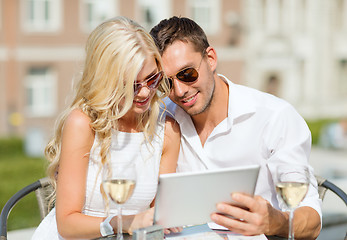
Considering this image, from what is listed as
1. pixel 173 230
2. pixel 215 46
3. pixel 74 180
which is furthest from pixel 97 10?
pixel 173 230

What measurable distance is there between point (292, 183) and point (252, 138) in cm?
91

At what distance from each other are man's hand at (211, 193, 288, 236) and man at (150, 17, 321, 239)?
0.56 m

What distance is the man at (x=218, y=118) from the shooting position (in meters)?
2.56

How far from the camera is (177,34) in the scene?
2.62m

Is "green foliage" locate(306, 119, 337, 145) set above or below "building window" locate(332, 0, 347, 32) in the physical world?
below

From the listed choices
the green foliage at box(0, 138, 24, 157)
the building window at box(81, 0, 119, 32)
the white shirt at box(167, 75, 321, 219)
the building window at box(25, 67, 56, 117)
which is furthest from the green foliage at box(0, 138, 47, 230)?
the building window at box(81, 0, 119, 32)

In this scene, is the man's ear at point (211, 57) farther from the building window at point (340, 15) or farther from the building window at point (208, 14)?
the building window at point (340, 15)

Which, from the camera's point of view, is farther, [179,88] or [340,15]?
[340,15]

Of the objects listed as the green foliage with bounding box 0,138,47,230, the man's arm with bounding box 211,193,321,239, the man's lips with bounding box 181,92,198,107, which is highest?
the man's lips with bounding box 181,92,198,107

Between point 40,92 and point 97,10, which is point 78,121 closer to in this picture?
point 40,92

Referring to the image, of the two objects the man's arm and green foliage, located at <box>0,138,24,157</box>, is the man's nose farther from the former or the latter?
green foliage, located at <box>0,138,24,157</box>

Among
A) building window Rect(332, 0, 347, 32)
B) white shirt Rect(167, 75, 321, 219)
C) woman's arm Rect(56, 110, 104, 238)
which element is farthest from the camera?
building window Rect(332, 0, 347, 32)

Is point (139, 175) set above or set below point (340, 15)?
above

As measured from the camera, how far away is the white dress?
243 cm
